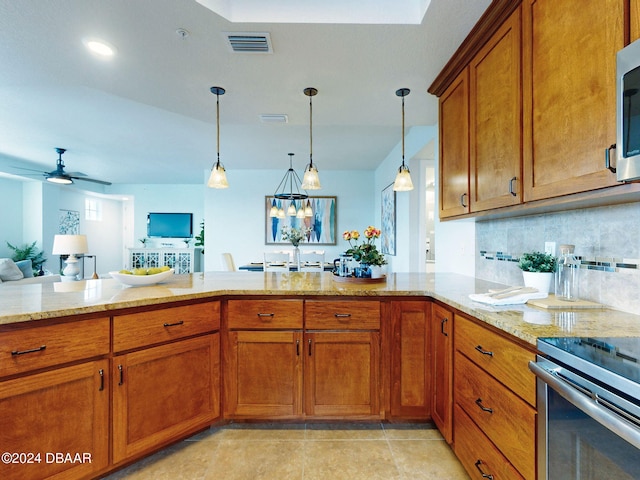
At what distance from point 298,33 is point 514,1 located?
3.43ft

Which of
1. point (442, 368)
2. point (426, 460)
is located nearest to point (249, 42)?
point (442, 368)

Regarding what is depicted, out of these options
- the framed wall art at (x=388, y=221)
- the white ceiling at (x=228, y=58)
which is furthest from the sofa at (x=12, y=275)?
the framed wall art at (x=388, y=221)

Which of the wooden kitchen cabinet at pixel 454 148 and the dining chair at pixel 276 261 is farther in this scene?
the dining chair at pixel 276 261

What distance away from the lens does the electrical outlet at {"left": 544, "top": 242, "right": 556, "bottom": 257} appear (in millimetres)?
1626

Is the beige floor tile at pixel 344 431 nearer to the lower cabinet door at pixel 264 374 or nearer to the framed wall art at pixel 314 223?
the lower cabinet door at pixel 264 374

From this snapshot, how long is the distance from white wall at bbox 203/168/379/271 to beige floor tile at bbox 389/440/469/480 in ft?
14.8

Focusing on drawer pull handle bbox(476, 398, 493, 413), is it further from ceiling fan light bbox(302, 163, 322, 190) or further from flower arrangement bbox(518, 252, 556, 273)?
ceiling fan light bbox(302, 163, 322, 190)

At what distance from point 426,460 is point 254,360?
112 centimetres

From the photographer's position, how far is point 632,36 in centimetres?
94

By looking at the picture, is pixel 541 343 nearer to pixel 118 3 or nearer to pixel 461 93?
pixel 461 93

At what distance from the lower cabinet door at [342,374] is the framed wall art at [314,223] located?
4.36 m

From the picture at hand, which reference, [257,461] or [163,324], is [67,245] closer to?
[163,324]

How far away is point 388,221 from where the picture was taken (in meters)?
4.88

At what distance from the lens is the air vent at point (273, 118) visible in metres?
2.69
